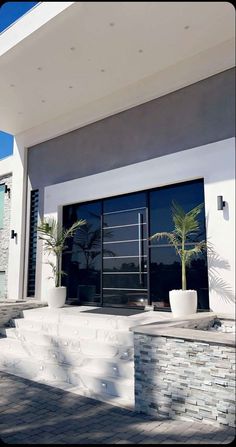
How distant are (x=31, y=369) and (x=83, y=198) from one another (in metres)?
3.72

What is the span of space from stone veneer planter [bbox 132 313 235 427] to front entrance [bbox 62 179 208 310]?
6.97 feet

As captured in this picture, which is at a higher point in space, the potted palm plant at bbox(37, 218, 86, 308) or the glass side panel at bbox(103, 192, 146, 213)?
the glass side panel at bbox(103, 192, 146, 213)

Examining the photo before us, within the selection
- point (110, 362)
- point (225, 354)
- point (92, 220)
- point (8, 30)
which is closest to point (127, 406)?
point (110, 362)

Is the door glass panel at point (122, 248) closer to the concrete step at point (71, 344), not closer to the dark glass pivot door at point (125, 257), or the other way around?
the dark glass pivot door at point (125, 257)

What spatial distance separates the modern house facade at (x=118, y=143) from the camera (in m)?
2.58

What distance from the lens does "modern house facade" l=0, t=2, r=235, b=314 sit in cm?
258

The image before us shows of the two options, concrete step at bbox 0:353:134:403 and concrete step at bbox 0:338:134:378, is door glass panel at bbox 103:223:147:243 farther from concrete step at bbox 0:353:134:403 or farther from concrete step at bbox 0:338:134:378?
concrete step at bbox 0:353:134:403

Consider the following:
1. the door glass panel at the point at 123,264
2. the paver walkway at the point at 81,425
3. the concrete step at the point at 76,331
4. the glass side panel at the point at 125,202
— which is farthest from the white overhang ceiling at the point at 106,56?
the concrete step at the point at 76,331

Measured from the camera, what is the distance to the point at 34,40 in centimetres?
530

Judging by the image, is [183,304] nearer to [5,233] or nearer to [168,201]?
[168,201]

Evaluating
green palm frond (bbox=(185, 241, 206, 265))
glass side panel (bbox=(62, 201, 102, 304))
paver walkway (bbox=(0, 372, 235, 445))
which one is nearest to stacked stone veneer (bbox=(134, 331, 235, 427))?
paver walkway (bbox=(0, 372, 235, 445))

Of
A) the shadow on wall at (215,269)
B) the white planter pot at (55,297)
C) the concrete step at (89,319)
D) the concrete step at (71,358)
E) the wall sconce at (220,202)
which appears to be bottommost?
the concrete step at (71,358)

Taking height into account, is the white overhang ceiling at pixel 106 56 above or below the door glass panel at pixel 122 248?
above

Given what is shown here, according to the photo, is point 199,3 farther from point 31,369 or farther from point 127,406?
point 31,369
